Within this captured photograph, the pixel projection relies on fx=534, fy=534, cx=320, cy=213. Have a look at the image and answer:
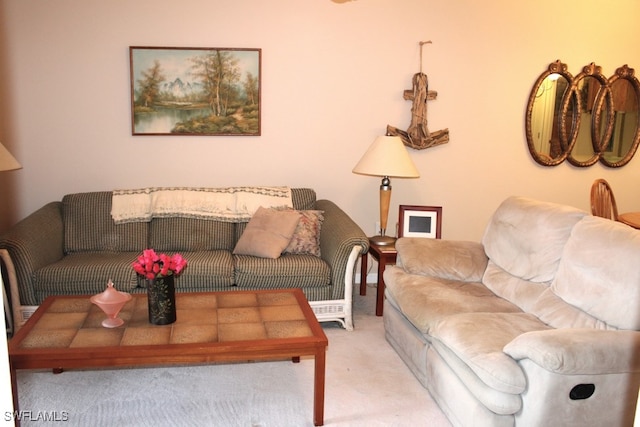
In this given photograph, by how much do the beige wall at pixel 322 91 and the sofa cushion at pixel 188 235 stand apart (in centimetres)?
53

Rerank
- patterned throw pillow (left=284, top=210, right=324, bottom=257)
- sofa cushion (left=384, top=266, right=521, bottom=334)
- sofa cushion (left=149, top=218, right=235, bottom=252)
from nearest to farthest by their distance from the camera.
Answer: sofa cushion (left=384, top=266, right=521, bottom=334) < patterned throw pillow (left=284, top=210, right=324, bottom=257) < sofa cushion (left=149, top=218, right=235, bottom=252)

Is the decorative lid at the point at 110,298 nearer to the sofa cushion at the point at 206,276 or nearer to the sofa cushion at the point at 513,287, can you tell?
the sofa cushion at the point at 206,276

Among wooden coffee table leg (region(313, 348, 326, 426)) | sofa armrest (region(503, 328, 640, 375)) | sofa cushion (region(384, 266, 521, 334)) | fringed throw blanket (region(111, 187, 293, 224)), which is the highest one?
fringed throw blanket (region(111, 187, 293, 224))

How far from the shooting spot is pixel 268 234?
12.1 feet

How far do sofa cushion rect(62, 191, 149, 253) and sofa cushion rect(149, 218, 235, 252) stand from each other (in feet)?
0.29

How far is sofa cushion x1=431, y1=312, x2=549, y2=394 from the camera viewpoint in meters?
2.06

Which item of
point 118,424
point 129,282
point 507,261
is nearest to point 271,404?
A: point 118,424

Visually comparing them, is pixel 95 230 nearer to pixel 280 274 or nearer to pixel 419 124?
pixel 280 274

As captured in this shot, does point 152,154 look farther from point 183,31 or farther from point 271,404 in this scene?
point 271,404

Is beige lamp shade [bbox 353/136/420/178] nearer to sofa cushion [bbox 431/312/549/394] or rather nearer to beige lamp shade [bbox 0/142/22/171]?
sofa cushion [bbox 431/312/549/394]

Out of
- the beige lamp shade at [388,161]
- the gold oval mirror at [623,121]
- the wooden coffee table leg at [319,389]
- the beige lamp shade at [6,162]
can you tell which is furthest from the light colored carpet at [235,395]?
the gold oval mirror at [623,121]

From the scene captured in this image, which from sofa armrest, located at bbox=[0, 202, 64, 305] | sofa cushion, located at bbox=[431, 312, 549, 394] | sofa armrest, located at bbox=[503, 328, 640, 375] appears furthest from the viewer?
sofa armrest, located at bbox=[0, 202, 64, 305]

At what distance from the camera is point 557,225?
2.77 meters

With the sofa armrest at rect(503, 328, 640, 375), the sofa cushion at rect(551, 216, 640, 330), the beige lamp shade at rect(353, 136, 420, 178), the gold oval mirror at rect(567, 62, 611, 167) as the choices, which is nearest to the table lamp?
the beige lamp shade at rect(353, 136, 420, 178)
